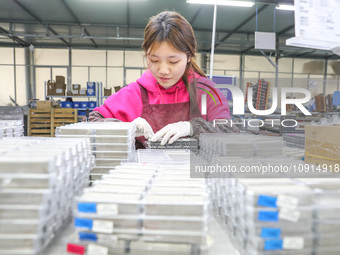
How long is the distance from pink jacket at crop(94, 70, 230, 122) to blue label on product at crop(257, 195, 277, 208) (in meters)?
1.60

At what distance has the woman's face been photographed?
189 cm

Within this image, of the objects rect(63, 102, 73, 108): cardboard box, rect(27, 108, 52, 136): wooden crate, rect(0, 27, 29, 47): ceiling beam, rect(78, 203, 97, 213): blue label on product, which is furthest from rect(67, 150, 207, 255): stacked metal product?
rect(0, 27, 29, 47): ceiling beam

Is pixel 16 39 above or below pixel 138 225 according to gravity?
above

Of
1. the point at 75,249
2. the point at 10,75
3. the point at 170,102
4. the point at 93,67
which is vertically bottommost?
the point at 75,249

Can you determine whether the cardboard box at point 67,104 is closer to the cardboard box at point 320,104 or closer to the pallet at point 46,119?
the pallet at point 46,119

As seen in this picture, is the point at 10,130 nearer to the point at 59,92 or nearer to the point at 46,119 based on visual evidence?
the point at 46,119

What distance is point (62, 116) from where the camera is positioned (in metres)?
8.56

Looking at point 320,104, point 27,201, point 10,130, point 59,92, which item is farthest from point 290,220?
point 59,92

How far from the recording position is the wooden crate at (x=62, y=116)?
8516 mm

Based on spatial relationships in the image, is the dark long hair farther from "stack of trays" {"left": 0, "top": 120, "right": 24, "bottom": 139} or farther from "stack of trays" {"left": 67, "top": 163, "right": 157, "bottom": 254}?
"stack of trays" {"left": 67, "top": 163, "right": 157, "bottom": 254}

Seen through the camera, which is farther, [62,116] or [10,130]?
[62,116]

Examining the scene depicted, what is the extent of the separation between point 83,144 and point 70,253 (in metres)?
0.52

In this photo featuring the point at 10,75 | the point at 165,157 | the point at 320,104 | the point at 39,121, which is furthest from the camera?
the point at 10,75

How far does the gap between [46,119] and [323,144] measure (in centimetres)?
822
